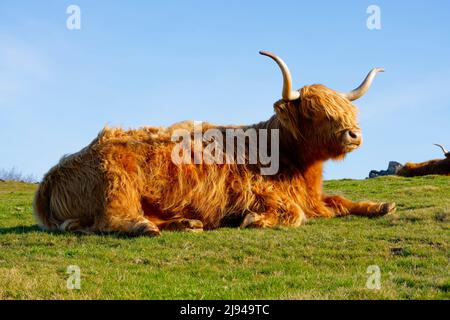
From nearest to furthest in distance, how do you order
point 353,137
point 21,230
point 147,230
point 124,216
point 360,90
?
point 147,230
point 124,216
point 353,137
point 21,230
point 360,90

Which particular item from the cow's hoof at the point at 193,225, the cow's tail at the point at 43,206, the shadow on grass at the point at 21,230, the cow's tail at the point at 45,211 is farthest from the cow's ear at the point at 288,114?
the shadow on grass at the point at 21,230

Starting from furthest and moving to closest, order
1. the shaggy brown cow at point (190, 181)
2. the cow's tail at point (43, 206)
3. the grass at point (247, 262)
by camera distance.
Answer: the cow's tail at point (43, 206) → the shaggy brown cow at point (190, 181) → the grass at point (247, 262)

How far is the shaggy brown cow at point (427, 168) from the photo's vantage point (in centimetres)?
2706

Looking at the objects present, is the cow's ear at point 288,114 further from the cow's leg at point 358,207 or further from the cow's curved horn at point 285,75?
the cow's leg at point 358,207

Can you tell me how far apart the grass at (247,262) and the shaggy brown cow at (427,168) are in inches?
736

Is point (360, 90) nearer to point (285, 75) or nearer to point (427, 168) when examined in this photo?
point (285, 75)

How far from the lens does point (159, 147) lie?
29.9ft

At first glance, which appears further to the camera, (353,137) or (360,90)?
(360,90)

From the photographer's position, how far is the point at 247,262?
677cm

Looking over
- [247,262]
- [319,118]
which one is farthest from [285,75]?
[247,262]

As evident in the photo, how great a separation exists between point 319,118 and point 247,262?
307 cm
